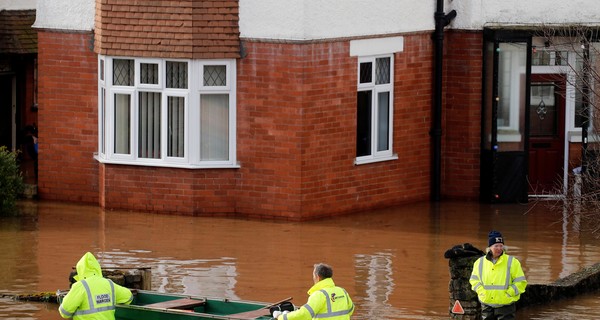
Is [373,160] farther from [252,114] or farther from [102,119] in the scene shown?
[102,119]

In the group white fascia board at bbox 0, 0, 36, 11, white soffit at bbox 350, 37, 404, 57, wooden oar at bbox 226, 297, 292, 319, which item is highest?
white fascia board at bbox 0, 0, 36, 11

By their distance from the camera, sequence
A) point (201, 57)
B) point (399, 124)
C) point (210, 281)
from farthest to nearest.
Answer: point (399, 124) < point (201, 57) < point (210, 281)

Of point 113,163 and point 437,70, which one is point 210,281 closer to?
point 113,163

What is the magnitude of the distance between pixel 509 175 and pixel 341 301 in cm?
1140

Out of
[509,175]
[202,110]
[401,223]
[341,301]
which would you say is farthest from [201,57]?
[341,301]

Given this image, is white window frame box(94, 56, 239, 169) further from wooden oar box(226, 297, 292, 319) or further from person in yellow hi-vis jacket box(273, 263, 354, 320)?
person in yellow hi-vis jacket box(273, 263, 354, 320)

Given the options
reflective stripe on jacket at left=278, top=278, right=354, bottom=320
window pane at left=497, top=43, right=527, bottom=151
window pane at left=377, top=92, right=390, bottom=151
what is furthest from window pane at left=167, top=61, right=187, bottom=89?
reflective stripe on jacket at left=278, top=278, right=354, bottom=320

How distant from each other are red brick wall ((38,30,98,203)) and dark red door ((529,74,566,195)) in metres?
7.76

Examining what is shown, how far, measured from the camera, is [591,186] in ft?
74.3

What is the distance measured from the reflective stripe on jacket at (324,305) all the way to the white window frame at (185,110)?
9.33 metres

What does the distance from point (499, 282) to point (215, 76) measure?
8.66 metres

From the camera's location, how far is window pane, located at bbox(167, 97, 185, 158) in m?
23.7

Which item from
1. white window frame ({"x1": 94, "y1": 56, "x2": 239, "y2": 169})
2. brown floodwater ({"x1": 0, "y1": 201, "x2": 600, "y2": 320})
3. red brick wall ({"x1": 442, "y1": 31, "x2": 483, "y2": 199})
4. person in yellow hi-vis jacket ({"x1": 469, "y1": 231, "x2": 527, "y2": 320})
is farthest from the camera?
red brick wall ({"x1": 442, "y1": 31, "x2": 483, "y2": 199})

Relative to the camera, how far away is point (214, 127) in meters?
23.7
